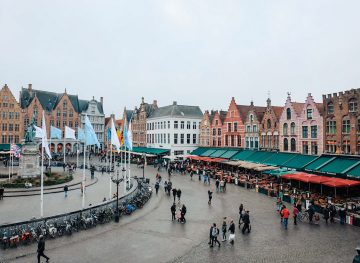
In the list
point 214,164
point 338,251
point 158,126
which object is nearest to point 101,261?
point 338,251

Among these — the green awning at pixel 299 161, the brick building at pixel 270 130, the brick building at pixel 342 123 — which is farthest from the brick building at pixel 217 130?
the brick building at pixel 342 123

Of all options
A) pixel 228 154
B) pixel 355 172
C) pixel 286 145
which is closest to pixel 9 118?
pixel 228 154

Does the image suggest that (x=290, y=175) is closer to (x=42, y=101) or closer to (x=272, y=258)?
(x=272, y=258)

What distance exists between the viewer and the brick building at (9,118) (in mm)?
70688

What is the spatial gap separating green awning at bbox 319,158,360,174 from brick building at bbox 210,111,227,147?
2657 cm

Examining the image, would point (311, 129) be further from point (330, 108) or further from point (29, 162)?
point (29, 162)

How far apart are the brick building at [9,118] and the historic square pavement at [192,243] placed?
57.5m

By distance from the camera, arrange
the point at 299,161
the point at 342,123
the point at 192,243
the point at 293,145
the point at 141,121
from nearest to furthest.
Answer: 1. the point at 192,243
2. the point at 342,123
3. the point at 299,161
4. the point at 293,145
5. the point at 141,121

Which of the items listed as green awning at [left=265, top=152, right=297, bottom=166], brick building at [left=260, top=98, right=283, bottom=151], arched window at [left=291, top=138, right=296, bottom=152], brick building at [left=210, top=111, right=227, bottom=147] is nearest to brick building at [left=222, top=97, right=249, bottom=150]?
brick building at [left=210, top=111, right=227, bottom=147]

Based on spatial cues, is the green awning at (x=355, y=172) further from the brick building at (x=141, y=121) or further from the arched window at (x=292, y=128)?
the brick building at (x=141, y=121)

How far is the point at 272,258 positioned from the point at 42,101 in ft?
258

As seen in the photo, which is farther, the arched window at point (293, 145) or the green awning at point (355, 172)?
the arched window at point (293, 145)

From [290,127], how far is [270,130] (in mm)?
4112

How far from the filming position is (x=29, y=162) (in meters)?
34.5
